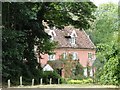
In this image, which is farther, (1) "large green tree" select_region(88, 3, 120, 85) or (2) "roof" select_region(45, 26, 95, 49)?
(2) "roof" select_region(45, 26, 95, 49)

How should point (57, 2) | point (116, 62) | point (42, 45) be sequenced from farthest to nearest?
point (42, 45) < point (57, 2) < point (116, 62)

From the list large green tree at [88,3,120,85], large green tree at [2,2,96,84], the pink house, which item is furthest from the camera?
the pink house

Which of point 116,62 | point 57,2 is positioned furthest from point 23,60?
point 116,62

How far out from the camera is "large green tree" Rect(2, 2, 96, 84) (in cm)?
304

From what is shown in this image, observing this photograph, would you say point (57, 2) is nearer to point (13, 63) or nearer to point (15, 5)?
point (15, 5)

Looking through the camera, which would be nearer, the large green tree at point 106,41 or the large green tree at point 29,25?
the large green tree at point 106,41

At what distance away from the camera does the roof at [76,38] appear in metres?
3.20

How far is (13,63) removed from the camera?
3.08 m

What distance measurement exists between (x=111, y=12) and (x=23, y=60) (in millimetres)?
1031

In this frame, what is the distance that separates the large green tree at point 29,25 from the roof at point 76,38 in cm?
7

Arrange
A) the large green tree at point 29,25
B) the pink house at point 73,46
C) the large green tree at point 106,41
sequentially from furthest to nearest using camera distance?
the pink house at point 73,46
the large green tree at point 29,25
the large green tree at point 106,41

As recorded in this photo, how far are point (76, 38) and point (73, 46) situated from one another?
3.7 inches

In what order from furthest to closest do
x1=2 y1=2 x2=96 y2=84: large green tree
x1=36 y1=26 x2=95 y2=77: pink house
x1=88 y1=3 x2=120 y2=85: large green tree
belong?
1. x1=36 y1=26 x2=95 y2=77: pink house
2. x1=2 y1=2 x2=96 y2=84: large green tree
3. x1=88 y1=3 x2=120 y2=85: large green tree

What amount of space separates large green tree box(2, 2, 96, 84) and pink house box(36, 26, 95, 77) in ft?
0.25
